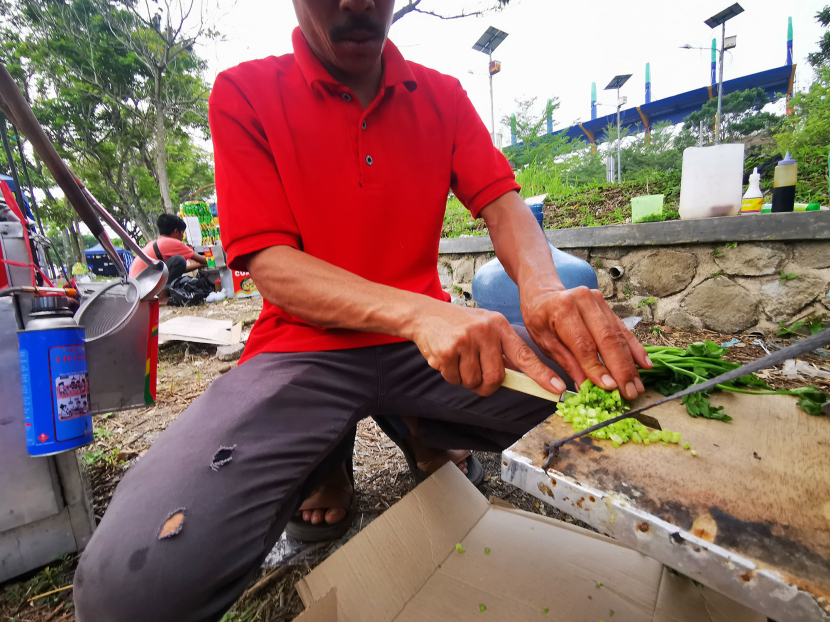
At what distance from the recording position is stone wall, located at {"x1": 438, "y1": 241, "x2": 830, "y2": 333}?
2.60m

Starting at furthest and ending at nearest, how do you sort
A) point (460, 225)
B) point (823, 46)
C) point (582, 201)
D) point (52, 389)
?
point (823, 46)
point (460, 225)
point (582, 201)
point (52, 389)

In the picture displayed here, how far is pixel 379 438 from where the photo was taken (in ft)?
8.69

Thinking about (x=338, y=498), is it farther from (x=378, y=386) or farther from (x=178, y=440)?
(x=178, y=440)

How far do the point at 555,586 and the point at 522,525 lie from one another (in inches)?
9.8

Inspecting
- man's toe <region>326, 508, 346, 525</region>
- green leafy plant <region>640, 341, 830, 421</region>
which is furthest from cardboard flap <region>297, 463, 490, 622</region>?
green leafy plant <region>640, 341, 830, 421</region>

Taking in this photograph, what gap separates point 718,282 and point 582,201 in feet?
7.40

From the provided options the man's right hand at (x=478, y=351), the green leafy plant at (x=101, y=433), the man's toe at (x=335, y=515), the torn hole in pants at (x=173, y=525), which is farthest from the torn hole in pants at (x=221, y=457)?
the green leafy plant at (x=101, y=433)

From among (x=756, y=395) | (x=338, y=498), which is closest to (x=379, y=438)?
(x=338, y=498)

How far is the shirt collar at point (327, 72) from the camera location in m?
1.60

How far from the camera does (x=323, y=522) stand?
5.74 ft

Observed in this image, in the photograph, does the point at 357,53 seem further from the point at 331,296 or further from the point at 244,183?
the point at 331,296

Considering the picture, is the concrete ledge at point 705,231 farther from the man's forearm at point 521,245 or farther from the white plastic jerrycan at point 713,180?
Result: the man's forearm at point 521,245

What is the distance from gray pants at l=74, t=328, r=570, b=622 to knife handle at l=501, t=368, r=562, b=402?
0.36 meters

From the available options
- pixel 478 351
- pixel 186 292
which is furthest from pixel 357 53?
pixel 186 292
